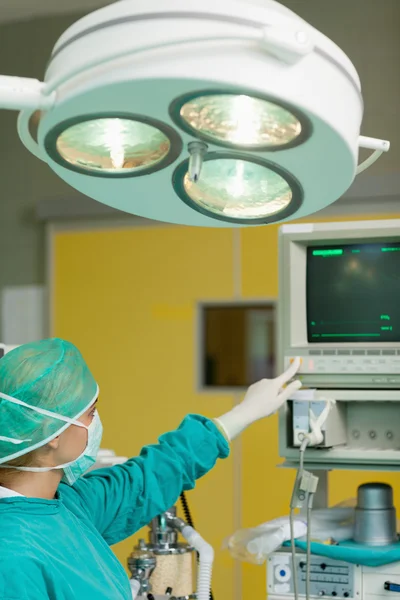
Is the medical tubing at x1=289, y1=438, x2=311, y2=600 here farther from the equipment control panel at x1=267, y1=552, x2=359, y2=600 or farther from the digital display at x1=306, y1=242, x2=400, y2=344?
the digital display at x1=306, y1=242, x2=400, y2=344

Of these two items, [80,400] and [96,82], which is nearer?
[96,82]

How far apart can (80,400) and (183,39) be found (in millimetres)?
764

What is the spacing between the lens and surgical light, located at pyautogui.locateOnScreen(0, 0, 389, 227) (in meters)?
0.65

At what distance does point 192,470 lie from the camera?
60.4 inches

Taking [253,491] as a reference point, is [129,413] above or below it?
above

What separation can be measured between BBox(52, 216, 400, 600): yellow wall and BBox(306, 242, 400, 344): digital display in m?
1.53

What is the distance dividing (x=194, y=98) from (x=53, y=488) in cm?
84

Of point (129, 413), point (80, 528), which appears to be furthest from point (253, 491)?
point (80, 528)

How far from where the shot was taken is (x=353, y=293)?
67.2 inches

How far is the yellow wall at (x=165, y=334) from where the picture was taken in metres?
3.25

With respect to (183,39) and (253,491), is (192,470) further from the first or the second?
(253,491)

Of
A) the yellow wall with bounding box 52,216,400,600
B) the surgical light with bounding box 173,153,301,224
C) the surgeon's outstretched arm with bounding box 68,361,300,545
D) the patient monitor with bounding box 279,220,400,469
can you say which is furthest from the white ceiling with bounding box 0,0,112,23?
the surgical light with bounding box 173,153,301,224

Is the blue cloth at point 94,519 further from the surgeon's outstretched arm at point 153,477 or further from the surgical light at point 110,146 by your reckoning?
the surgical light at point 110,146

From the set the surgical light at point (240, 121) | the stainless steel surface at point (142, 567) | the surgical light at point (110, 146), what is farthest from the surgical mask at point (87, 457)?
the surgical light at point (240, 121)
